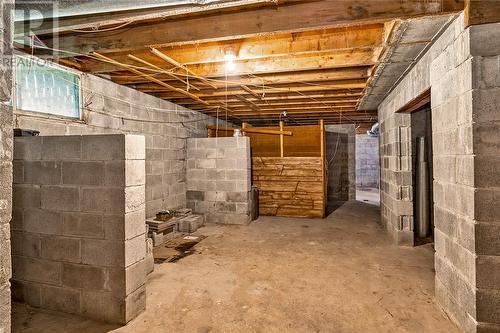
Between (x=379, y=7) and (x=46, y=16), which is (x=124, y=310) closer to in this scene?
(x=46, y=16)

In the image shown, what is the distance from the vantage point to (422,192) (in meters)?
4.83

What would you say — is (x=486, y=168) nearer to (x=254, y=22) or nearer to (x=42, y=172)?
(x=254, y=22)

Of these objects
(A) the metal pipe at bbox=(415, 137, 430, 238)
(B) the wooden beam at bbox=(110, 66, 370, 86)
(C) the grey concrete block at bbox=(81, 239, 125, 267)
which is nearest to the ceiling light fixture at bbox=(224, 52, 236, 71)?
(B) the wooden beam at bbox=(110, 66, 370, 86)

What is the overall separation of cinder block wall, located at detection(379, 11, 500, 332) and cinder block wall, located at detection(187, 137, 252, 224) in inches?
144

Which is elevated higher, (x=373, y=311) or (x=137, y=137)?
(x=137, y=137)

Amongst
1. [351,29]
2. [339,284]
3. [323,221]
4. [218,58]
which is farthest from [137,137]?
[323,221]

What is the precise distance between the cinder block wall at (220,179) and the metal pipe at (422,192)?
310 cm

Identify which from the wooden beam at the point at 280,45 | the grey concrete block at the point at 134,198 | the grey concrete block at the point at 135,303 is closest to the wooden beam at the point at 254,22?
the wooden beam at the point at 280,45

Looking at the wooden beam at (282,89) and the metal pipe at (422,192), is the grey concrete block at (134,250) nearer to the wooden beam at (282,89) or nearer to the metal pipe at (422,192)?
the wooden beam at (282,89)

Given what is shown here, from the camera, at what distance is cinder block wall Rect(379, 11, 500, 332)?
1967 millimetres

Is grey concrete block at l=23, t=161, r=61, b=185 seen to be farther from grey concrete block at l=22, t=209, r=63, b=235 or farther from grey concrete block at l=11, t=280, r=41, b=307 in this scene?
grey concrete block at l=11, t=280, r=41, b=307

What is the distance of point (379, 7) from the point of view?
2066 mm

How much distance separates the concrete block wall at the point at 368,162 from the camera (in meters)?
13.2

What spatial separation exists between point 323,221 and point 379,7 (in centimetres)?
467
